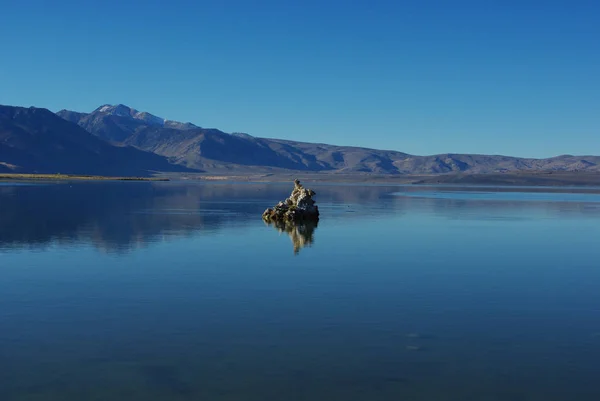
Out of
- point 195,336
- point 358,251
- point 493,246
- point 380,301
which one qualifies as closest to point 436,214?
point 493,246

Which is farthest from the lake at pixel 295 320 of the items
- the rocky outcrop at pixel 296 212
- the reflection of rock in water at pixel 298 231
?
the rocky outcrop at pixel 296 212

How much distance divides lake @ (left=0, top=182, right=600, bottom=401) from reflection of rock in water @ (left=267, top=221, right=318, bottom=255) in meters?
0.79

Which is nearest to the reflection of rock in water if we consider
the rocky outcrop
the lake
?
the lake

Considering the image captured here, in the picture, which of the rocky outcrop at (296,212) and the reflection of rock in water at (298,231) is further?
the rocky outcrop at (296,212)

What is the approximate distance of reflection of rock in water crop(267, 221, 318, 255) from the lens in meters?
34.2

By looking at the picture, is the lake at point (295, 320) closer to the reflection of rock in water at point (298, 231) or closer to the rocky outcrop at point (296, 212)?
the reflection of rock in water at point (298, 231)

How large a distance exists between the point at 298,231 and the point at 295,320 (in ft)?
81.3

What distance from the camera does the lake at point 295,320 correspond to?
12.0 metres

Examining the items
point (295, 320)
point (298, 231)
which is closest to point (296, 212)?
point (298, 231)

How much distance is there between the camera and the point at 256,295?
19766mm

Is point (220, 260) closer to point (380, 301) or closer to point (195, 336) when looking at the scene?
point (380, 301)

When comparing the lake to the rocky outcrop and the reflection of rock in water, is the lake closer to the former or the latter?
the reflection of rock in water

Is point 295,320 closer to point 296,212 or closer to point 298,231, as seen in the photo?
point 298,231

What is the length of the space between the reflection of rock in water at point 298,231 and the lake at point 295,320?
785 millimetres
